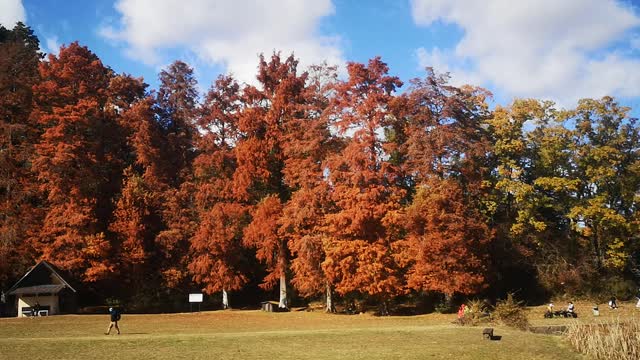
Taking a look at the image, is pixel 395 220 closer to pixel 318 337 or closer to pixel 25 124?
pixel 318 337

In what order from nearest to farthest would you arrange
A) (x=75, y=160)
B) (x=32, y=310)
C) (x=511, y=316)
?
(x=511, y=316) < (x=32, y=310) < (x=75, y=160)

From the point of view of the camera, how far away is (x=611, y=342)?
1995 cm

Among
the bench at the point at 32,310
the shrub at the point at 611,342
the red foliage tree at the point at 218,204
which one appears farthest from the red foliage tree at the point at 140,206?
the shrub at the point at 611,342

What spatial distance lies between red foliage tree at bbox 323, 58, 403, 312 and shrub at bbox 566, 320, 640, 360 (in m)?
17.7

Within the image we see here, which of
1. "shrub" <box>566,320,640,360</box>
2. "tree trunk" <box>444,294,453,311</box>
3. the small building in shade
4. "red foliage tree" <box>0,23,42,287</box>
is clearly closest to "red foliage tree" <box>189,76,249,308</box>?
the small building in shade

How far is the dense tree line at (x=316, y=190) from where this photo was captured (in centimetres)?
4025

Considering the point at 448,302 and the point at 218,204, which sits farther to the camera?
the point at 218,204

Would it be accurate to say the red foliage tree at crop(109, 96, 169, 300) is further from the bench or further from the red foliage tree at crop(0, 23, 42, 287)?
the red foliage tree at crop(0, 23, 42, 287)

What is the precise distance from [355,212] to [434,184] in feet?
19.7

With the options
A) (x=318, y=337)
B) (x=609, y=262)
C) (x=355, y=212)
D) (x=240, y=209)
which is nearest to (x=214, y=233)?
(x=240, y=209)

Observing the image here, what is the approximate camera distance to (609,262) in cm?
4222

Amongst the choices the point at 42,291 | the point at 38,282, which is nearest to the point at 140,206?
the point at 38,282

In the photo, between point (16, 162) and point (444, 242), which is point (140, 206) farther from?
point (444, 242)

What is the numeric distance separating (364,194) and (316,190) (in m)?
4.39
